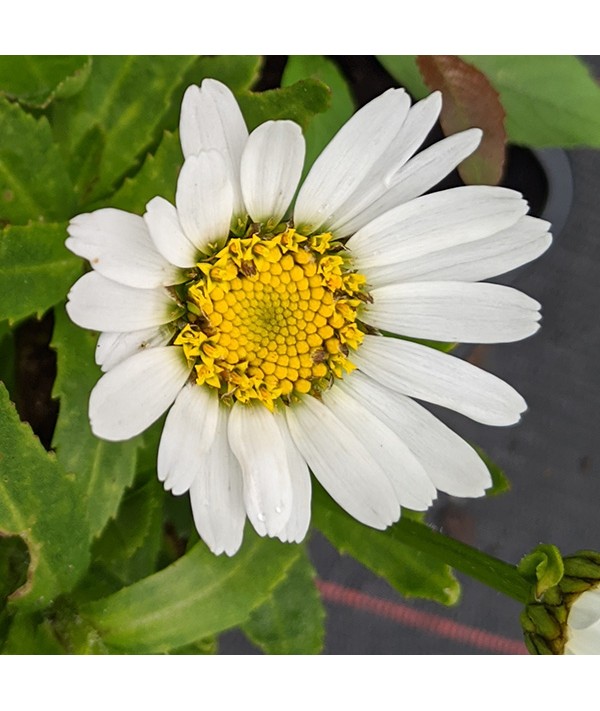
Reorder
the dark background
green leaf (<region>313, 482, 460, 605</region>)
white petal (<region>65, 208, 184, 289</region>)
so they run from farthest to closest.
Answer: the dark background
green leaf (<region>313, 482, 460, 605</region>)
white petal (<region>65, 208, 184, 289</region>)

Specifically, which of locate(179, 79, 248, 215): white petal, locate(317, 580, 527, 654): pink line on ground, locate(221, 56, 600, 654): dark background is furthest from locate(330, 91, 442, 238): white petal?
locate(317, 580, 527, 654): pink line on ground

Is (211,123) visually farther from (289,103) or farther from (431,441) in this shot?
(431,441)

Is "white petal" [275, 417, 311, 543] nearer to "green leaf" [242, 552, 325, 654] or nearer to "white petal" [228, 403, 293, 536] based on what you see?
"white petal" [228, 403, 293, 536]

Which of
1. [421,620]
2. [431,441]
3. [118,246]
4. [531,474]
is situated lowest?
[421,620]

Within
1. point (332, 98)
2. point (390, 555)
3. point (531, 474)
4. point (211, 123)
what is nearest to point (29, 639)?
point (390, 555)

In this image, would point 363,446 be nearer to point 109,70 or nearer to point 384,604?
point 109,70

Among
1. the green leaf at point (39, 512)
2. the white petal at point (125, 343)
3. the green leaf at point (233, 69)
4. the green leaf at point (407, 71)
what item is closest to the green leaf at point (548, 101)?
the green leaf at point (407, 71)

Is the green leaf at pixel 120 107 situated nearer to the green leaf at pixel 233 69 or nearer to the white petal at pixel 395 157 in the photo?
the green leaf at pixel 233 69
